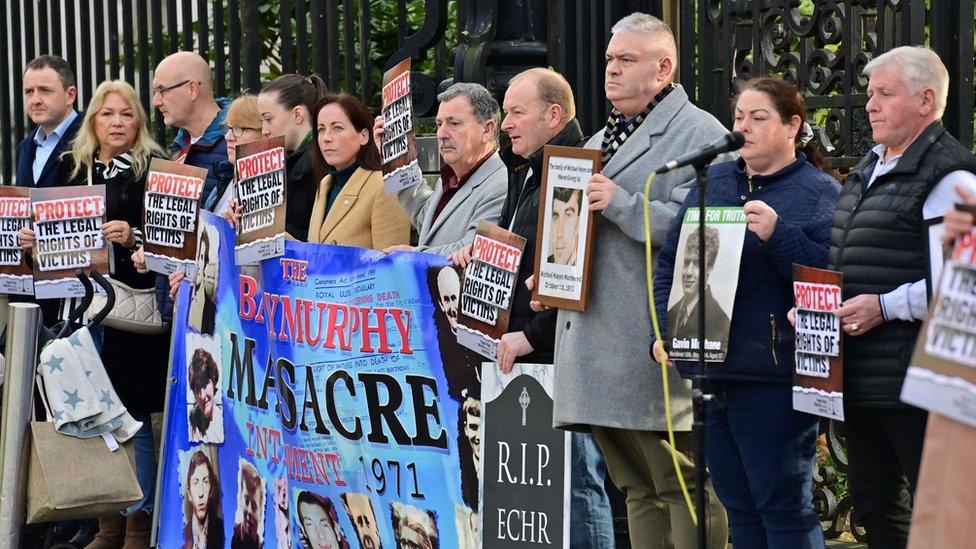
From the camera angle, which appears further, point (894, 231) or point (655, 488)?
point (655, 488)

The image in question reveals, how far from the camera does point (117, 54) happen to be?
1052 cm

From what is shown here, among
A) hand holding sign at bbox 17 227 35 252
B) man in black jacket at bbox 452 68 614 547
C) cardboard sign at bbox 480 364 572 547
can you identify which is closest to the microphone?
man in black jacket at bbox 452 68 614 547

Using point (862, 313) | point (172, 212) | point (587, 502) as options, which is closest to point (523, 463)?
point (587, 502)

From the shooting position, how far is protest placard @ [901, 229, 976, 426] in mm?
3746

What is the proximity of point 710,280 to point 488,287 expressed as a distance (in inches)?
38.2

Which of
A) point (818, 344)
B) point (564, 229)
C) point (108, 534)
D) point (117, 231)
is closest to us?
point (818, 344)

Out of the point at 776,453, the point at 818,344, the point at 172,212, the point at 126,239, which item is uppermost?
the point at 172,212

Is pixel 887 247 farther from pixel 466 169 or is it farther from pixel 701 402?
pixel 466 169

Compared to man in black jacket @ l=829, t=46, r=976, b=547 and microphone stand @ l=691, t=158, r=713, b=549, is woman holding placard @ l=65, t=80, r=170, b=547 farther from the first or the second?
man in black jacket @ l=829, t=46, r=976, b=547

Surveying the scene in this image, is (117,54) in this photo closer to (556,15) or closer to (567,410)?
(556,15)

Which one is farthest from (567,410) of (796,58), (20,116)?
(20,116)

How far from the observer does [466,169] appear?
6.79m

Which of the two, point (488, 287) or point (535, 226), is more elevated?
point (535, 226)

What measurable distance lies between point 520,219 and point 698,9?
63.4 inches
